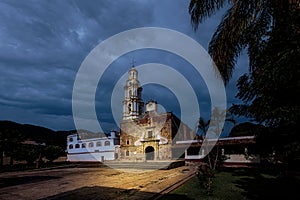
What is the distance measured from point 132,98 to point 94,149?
1154 centimetres

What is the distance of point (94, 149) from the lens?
118 feet

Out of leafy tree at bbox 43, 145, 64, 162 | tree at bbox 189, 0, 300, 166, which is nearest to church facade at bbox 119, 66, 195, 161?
leafy tree at bbox 43, 145, 64, 162

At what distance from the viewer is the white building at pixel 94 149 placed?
34156 mm

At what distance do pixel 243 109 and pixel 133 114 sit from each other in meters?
34.0

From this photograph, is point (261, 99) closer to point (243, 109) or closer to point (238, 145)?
point (243, 109)

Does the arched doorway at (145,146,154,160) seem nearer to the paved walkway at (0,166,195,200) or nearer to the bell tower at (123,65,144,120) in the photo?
the bell tower at (123,65,144,120)

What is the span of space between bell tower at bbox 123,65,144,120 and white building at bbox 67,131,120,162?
189 inches

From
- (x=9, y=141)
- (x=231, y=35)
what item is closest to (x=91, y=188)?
(x=231, y=35)

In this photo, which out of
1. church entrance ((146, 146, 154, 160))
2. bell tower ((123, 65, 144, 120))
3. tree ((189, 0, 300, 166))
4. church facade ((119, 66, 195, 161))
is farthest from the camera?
bell tower ((123, 65, 144, 120))

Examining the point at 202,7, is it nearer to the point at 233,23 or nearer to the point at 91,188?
the point at 233,23

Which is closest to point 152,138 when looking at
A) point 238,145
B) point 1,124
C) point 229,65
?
point 238,145

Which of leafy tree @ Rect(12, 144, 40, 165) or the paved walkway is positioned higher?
leafy tree @ Rect(12, 144, 40, 165)

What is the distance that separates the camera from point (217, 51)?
5.22 metres

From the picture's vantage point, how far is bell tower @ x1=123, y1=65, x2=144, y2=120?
37625mm
